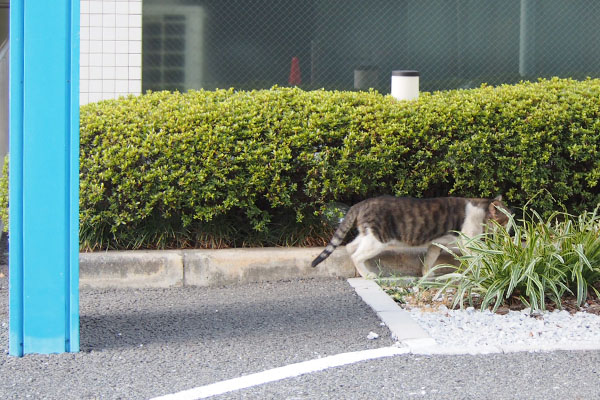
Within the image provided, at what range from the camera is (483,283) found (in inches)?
224

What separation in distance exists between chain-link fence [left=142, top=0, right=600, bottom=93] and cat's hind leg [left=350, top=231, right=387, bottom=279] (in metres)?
4.53

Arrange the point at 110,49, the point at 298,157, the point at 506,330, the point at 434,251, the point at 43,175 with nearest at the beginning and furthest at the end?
1. the point at 43,175
2. the point at 506,330
3. the point at 298,157
4. the point at 434,251
5. the point at 110,49

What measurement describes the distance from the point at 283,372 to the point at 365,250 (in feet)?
7.68

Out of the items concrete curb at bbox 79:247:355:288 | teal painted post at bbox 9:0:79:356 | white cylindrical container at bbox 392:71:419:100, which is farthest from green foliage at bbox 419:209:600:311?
teal painted post at bbox 9:0:79:356

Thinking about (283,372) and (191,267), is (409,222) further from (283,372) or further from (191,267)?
(283,372)

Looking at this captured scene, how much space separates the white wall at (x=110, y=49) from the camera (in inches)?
398

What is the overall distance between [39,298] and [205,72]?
6432mm

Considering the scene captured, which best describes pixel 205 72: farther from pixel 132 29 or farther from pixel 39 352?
pixel 39 352

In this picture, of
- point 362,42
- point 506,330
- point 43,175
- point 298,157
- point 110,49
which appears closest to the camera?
point 43,175

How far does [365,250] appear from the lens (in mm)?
6496

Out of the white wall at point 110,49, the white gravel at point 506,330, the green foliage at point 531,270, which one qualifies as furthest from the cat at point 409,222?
the white wall at point 110,49

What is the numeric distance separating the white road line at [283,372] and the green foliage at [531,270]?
1142mm

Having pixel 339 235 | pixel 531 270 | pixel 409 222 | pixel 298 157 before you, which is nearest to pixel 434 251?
pixel 409 222

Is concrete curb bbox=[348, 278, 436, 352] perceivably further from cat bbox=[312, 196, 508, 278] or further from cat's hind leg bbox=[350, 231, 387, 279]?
cat bbox=[312, 196, 508, 278]
